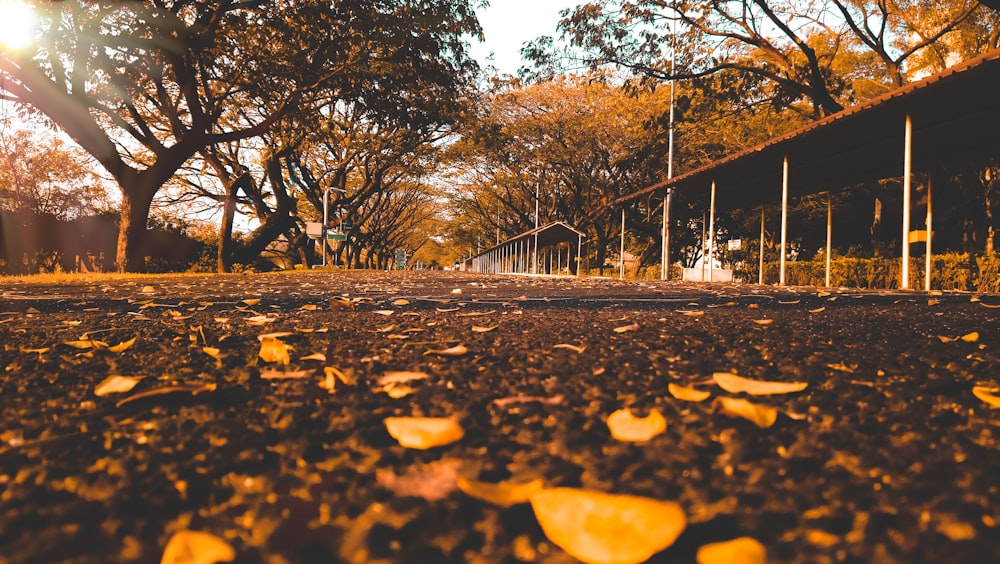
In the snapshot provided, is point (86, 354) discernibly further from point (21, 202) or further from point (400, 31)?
point (21, 202)

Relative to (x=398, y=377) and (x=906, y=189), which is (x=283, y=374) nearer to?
(x=398, y=377)

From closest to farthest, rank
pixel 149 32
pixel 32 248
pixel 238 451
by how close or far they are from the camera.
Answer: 1. pixel 238 451
2. pixel 149 32
3. pixel 32 248

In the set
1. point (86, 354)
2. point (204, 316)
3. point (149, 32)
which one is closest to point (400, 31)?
point (149, 32)

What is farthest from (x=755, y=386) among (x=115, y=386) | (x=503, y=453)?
(x=115, y=386)

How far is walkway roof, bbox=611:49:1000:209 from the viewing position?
5.48 m

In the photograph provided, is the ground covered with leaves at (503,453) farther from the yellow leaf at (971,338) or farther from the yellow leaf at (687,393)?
the yellow leaf at (971,338)

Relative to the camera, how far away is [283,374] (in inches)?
52.2

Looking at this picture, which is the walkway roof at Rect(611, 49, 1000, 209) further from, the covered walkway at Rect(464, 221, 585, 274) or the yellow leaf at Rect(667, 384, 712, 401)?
the covered walkway at Rect(464, 221, 585, 274)

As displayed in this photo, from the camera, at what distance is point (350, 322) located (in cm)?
242

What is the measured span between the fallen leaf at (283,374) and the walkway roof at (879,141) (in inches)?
253

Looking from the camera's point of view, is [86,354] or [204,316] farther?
[204,316]

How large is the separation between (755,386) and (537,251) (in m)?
23.1

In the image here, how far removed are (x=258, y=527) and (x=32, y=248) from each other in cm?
1896

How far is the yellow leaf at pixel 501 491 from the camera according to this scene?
672 millimetres
